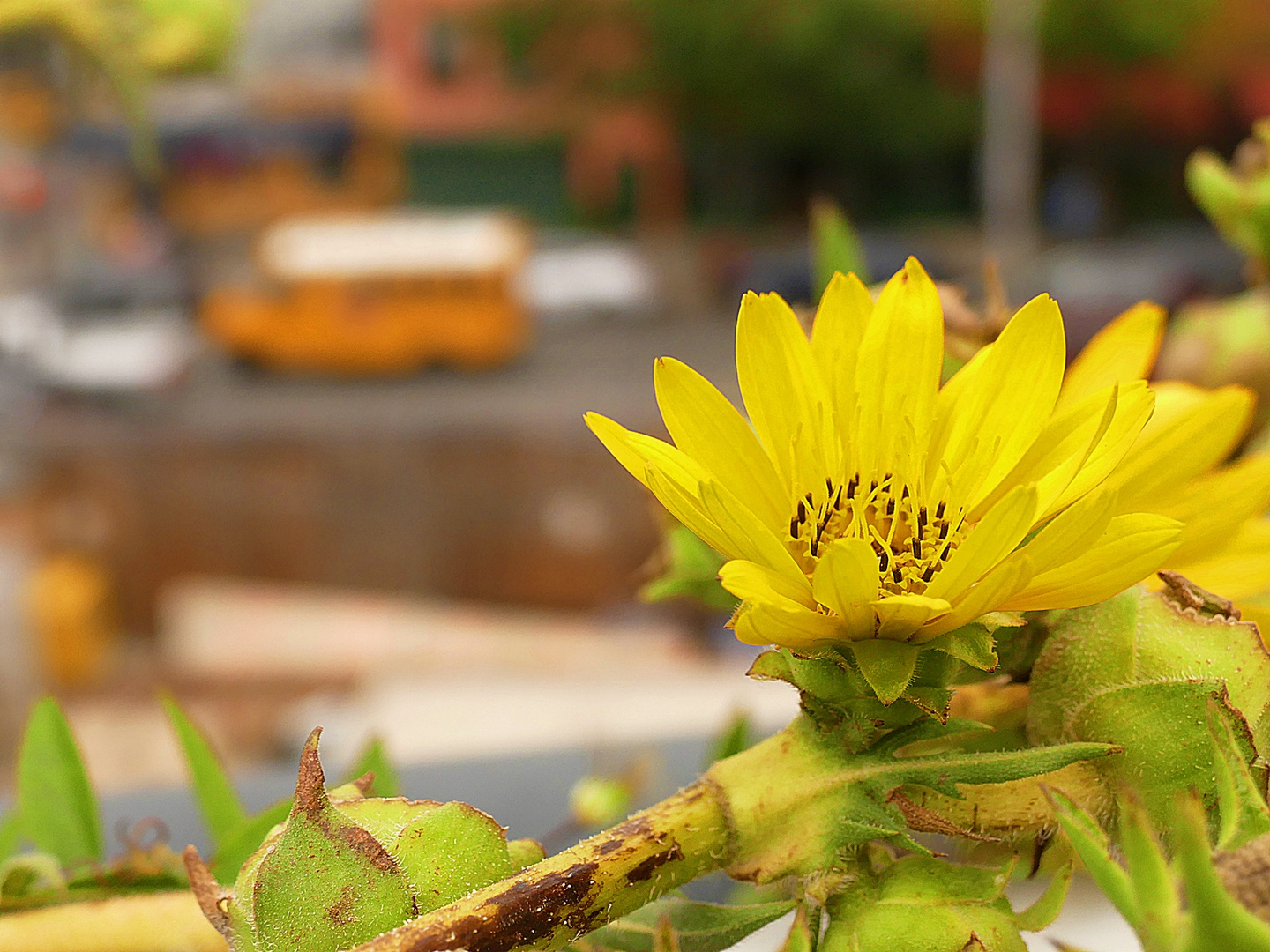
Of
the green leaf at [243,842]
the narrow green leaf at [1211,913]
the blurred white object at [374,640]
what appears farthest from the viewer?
the blurred white object at [374,640]

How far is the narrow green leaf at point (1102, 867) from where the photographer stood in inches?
5.5

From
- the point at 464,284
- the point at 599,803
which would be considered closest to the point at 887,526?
the point at 599,803

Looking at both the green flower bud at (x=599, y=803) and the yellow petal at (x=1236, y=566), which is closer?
the yellow petal at (x=1236, y=566)

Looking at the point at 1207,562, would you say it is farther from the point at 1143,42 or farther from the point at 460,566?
the point at 1143,42

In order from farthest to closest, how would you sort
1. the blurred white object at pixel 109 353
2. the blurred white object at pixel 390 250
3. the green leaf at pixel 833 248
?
the blurred white object at pixel 390 250 < the blurred white object at pixel 109 353 < the green leaf at pixel 833 248

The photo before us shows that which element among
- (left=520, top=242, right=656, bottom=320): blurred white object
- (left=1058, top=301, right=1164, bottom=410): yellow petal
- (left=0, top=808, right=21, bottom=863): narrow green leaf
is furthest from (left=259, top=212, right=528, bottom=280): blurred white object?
(left=1058, top=301, right=1164, bottom=410): yellow petal

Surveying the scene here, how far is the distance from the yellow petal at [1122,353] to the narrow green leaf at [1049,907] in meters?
0.08

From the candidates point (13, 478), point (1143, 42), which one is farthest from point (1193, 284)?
point (13, 478)

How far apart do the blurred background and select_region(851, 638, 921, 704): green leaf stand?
998 mm

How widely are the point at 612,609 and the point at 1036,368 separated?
10.7ft

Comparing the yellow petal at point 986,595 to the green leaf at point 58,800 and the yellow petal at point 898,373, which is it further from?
the green leaf at point 58,800

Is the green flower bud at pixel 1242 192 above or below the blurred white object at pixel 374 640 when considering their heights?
above

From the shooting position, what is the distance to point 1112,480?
0.60ft

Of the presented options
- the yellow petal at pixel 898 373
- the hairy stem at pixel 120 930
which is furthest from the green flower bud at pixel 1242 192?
the hairy stem at pixel 120 930
